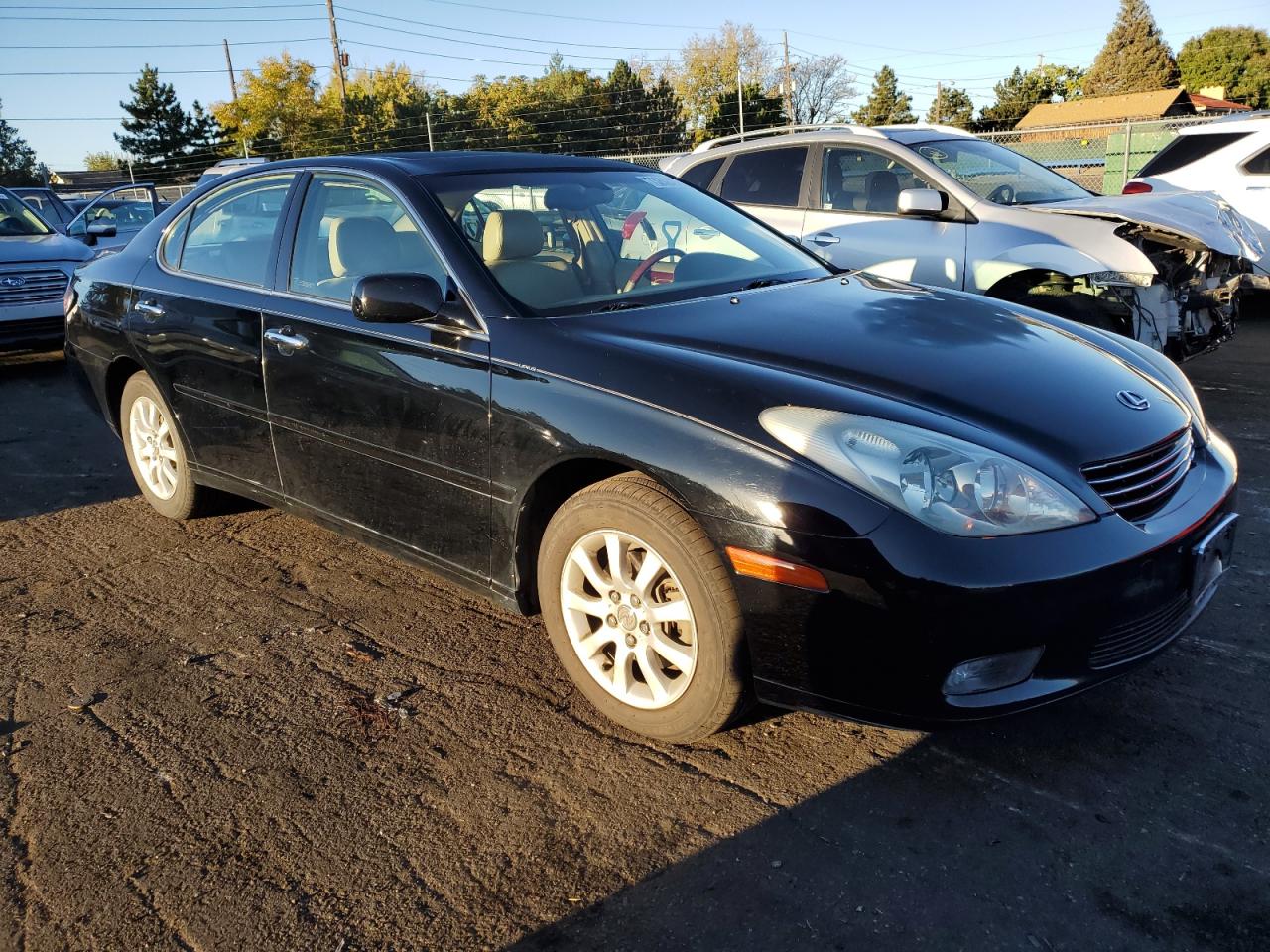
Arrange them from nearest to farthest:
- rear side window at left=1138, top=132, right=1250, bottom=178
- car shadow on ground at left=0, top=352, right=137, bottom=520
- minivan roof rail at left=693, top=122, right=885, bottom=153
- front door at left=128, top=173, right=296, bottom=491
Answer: front door at left=128, top=173, right=296, bottom=491 < car shadow on ground at left=0, top=352, right=137, bottom=520 < minivan roof rail at left=693, top=122, right=885, bottom=153 < rear side window at left=1138, top=132, right=1250, bottom=178

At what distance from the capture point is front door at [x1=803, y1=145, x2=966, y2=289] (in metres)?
6.56

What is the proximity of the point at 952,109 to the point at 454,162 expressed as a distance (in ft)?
231

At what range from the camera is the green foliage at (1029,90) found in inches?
2704

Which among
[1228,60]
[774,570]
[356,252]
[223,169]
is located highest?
[1228,60]

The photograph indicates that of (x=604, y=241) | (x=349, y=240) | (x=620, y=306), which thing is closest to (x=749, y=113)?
(x=604, y=241)

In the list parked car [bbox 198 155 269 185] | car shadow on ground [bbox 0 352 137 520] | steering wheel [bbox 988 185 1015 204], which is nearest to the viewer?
parked car [bbox 198 155 269 185]

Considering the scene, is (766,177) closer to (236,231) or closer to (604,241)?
(604,241)

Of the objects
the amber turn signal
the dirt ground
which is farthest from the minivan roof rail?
the amber turn signal

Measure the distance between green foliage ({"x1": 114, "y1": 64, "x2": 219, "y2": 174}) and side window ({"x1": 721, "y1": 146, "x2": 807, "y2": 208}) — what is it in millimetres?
71122

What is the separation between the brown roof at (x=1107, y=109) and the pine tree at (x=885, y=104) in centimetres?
1474

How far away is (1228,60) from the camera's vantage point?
7512 cm

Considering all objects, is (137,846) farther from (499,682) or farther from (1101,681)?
(1101,681)

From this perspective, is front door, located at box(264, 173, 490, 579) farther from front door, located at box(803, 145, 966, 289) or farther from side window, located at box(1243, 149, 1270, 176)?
side window, located at box(1243, 149, 1270, 176)

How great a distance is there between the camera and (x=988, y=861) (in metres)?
2.34
